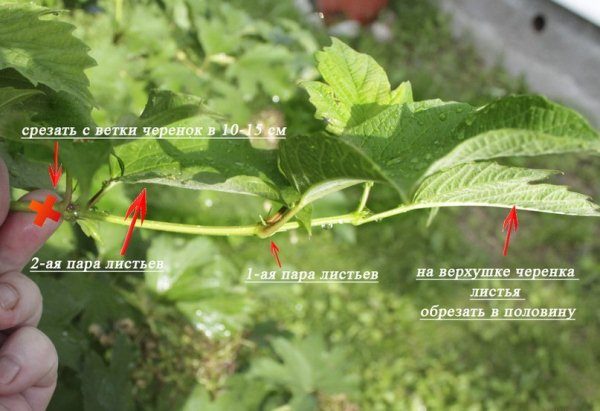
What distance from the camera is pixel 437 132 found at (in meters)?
0.66

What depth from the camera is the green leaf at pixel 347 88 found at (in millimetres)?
756

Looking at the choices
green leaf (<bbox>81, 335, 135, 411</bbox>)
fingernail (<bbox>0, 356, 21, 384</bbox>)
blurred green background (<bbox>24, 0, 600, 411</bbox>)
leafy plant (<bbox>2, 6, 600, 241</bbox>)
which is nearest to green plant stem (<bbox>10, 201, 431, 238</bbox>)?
leafy plant (<bbox>2, 6, 600, 241</bbox>)

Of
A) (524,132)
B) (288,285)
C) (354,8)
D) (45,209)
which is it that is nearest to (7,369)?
(45,209)

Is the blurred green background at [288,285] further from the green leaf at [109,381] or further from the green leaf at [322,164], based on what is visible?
the green leaf at [322,164]

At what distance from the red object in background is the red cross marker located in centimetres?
336

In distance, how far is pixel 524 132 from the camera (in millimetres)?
542

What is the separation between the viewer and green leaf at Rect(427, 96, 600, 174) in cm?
53

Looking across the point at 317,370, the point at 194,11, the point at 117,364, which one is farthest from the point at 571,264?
the point at 117,364

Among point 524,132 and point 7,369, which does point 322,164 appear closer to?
point 524,132

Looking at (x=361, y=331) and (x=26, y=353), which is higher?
(x=26, y=353)

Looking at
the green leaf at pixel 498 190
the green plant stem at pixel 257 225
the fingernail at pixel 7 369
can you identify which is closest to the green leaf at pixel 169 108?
the green plant stem at pixel 257 225

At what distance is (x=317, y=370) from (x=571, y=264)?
5.49 feet

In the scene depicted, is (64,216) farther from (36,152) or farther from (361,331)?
(361,331)

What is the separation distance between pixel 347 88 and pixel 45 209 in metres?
0.33
